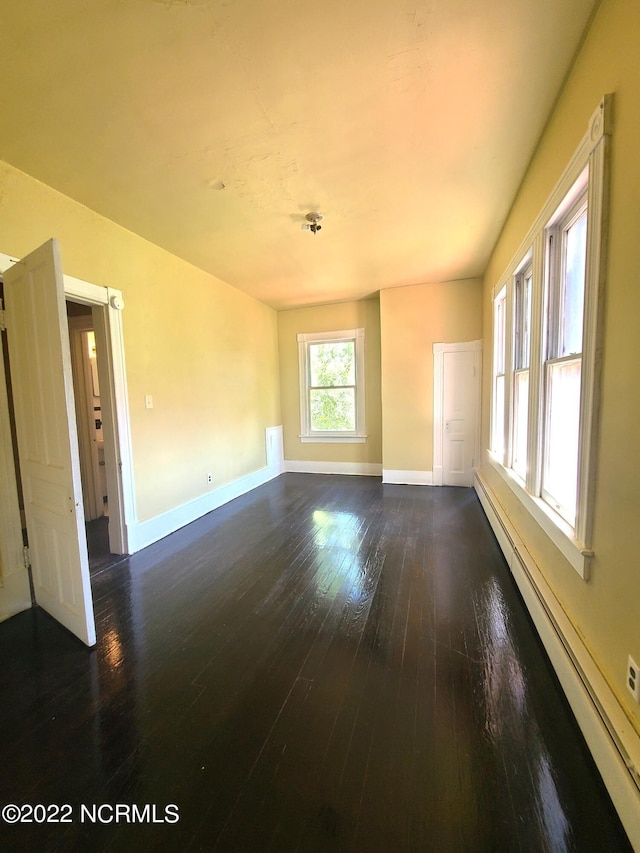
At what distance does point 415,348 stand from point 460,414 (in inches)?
42.9

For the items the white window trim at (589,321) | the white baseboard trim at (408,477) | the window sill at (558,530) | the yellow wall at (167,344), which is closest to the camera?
the white window trim at (589,321)

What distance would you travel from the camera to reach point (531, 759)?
4.01ft

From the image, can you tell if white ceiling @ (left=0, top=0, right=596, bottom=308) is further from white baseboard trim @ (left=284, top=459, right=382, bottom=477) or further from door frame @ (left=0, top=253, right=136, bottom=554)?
white baseboard trim @ (left=284, top=459, right=382, bottom=477)

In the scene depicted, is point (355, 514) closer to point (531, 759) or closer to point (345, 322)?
point (531, 759)

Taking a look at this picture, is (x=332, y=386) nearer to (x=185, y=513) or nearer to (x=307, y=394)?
(x=307, y=394)

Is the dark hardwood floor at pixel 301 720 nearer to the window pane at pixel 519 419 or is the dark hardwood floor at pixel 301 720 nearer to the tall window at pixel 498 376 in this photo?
the window pane at pixel 519 419

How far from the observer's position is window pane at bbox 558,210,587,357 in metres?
1.66

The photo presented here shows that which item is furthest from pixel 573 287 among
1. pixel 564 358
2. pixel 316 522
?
pixel 316 522

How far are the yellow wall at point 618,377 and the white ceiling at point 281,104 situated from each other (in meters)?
0.25

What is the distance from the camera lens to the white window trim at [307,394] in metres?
5.44

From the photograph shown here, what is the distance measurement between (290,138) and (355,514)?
3.21m

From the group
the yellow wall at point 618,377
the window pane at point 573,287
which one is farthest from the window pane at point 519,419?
the yellow wall at point 618,377

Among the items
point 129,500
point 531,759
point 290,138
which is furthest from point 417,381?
point 531,759

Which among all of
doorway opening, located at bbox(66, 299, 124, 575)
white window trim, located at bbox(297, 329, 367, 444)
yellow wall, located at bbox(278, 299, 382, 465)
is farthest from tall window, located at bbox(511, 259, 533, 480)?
doorway opening, located at bbox(66, 299, 124, 575)
